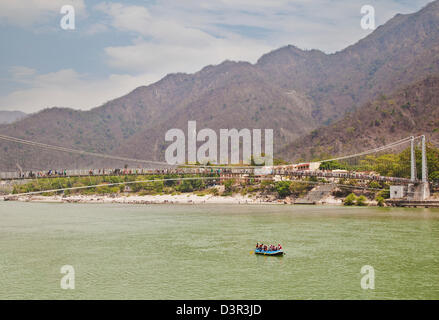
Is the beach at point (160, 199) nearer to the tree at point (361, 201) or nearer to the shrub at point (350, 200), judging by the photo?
the shrub at point (350, 200)

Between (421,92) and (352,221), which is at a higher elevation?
(421,92)

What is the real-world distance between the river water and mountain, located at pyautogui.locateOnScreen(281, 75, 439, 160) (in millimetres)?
75225

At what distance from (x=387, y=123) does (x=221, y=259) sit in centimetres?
10948

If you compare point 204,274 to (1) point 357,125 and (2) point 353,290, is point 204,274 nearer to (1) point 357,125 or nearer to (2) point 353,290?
(2) point 353,290

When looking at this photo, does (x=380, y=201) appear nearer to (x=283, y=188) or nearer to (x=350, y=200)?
(x=350, y=200)

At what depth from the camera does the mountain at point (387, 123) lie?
12488cm

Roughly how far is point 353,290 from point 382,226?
79.9ft

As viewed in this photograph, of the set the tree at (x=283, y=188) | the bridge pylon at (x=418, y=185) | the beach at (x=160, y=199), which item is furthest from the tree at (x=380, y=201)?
the tree at (x=283, y=188)

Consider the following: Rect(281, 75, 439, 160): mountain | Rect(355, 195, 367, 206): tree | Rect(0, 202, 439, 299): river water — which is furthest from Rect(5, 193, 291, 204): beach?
Rect(0, 202, 439, 299): river water

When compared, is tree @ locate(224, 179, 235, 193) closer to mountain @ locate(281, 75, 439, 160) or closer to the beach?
the beach

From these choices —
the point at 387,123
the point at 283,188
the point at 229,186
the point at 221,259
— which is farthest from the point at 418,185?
the point at 387,123

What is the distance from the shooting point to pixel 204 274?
29578 mm

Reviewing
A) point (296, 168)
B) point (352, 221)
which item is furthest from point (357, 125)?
point (352, 221)
